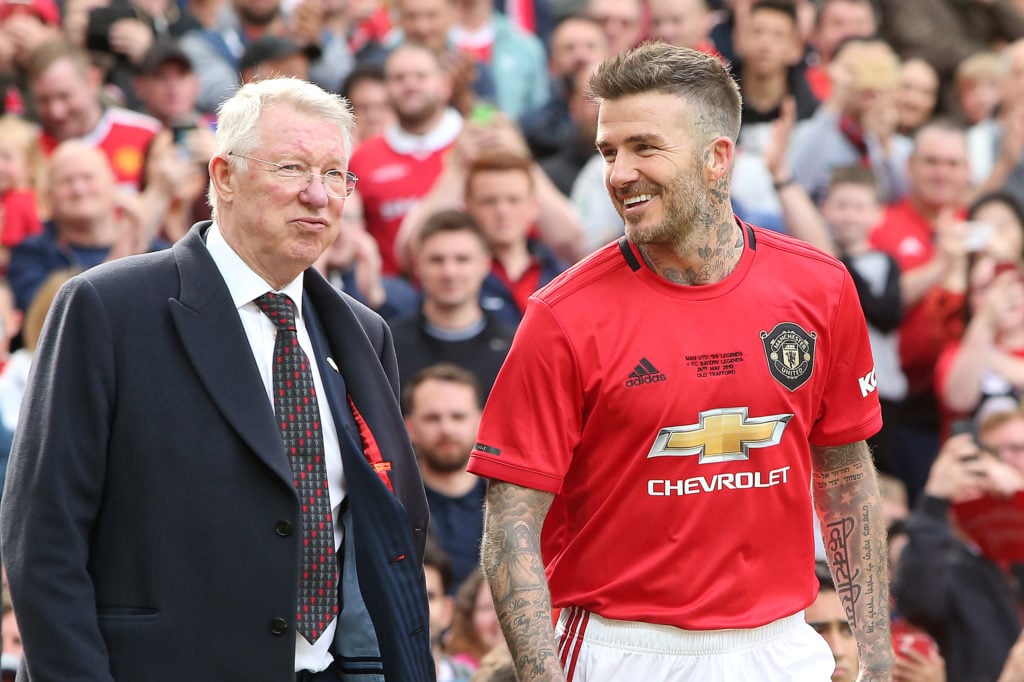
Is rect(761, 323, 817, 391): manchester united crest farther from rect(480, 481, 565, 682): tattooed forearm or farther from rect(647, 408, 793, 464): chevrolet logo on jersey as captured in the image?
rect(480, 481, 565, 682): tattooed forearm

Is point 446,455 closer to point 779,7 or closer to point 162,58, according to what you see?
point 162,58

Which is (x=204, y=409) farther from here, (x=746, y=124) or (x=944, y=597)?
(x=746, y=124)

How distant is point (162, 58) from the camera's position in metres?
9.87

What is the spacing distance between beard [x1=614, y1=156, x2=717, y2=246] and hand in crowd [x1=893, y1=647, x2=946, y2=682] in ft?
8.96

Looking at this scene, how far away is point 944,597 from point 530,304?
143 inches

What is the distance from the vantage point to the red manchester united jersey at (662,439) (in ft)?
13.2

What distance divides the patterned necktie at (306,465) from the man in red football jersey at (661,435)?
41 cm

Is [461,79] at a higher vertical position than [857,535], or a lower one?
higher

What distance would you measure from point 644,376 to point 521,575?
597mm

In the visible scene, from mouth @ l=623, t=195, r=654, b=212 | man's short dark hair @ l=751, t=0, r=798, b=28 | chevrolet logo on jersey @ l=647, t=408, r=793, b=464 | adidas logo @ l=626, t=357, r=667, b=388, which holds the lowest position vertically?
chevrolet logo on jersey @ l=647, t=408, r=793, b=464

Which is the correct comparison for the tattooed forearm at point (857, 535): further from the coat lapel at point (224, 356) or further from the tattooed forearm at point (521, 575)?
the coat lapel at point (224, 356)

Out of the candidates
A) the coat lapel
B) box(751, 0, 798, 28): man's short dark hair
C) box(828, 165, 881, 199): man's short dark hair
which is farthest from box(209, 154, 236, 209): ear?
box(751, 0, 798, 28): man's short dark hair

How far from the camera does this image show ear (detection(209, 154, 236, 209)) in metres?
3.98

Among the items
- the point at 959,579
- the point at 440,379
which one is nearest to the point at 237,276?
the point at 440,379
